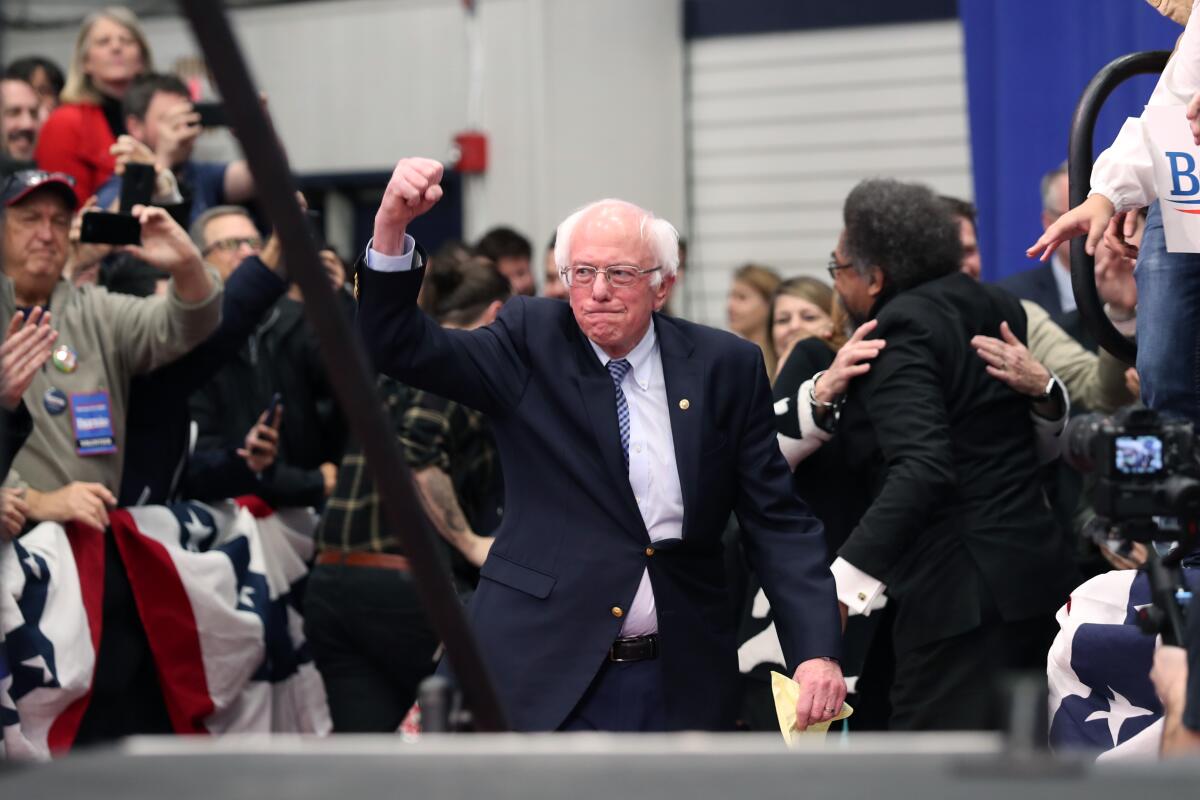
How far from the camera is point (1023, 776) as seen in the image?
138 centimetres

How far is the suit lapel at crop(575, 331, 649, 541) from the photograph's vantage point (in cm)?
334

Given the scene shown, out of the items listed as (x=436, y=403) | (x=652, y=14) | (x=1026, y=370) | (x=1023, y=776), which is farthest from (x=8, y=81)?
(x=1023, y=776)

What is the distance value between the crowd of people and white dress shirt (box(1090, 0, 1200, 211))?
1cm

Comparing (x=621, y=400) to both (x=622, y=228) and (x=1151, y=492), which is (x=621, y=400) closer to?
(x=622, y=228)

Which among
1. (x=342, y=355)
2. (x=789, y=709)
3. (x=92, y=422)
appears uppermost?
(x=342, y=355)

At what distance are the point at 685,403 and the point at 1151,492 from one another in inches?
51.2

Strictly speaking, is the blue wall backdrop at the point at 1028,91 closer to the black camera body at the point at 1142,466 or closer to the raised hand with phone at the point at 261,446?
the raised hand with phone at the point at 261,446

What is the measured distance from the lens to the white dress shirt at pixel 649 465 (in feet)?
11.0

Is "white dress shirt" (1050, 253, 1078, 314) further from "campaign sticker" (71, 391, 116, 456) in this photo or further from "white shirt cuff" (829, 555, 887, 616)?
"campaign sticker" (71, 391, 116, 456)

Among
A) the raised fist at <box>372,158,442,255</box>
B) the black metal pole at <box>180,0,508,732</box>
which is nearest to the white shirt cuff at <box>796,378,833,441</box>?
the raised fist at <box>372,158,442,255</box>

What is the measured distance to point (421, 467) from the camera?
4938 mm

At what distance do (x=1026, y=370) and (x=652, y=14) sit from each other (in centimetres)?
630

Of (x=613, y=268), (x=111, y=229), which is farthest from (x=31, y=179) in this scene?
(x=613, y=268)

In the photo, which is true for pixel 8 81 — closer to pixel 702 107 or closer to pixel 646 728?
pixel 702 107
